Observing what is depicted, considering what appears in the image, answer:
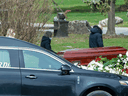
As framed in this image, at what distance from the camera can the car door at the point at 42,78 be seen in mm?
5289

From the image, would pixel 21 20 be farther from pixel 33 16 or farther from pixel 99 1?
pixel 99 1

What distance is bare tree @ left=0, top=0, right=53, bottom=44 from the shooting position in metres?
9.41

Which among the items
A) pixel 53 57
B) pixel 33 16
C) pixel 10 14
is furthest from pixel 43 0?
pixel 53 57

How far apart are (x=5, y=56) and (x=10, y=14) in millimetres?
4460

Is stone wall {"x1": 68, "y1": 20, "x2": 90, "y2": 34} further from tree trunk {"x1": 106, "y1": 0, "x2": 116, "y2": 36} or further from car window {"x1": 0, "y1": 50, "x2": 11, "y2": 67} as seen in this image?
car window {"x1": 0, "y1": 50, "x2": 11, "y2": 67}

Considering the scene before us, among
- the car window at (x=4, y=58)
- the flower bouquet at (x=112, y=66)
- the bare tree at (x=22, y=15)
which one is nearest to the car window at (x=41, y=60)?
the car window at (x=4, y=58)

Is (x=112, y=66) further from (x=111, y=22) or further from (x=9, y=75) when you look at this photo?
(x=111, y=22)

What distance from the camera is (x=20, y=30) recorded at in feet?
32.2

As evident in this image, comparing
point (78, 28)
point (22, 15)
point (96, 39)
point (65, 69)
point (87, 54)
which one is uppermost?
point (78, 28)

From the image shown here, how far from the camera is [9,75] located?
17.2 feet

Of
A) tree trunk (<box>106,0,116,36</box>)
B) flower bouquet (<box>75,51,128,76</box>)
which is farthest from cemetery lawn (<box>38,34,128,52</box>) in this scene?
flower bouquet (<box>75,51,128,76</box>)

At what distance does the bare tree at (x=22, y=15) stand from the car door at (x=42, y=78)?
412cm

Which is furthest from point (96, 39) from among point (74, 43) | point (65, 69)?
point (74, 43)

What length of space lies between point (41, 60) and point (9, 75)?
71cm
